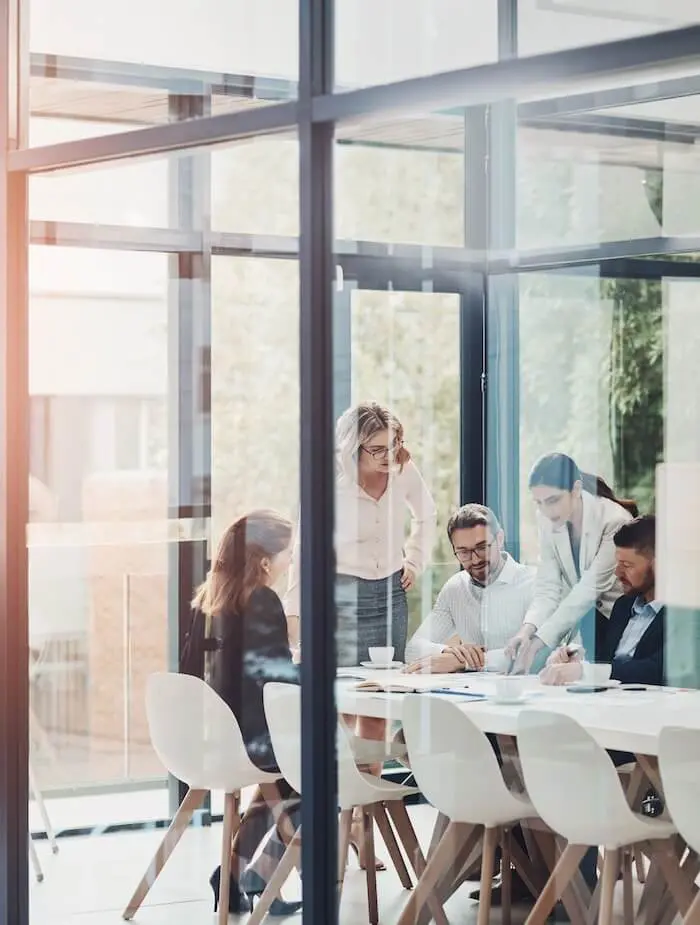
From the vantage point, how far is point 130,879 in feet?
12.8

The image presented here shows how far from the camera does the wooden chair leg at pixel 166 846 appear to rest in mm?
3760

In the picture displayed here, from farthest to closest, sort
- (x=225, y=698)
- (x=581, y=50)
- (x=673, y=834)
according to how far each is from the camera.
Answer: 1. (x=225, y=698)
2. (x=673, y=834)
3. (x=581, y=50)

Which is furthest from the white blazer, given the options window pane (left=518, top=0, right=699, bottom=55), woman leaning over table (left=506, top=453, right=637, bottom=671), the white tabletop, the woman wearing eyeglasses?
window pane (left=518, top=0, right=699, bottom=55)

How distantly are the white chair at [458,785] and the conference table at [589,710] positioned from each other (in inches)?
1.2

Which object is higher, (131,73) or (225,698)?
(131,73)

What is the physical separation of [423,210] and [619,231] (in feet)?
2.37

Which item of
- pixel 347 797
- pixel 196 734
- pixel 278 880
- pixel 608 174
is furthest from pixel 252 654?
pixel 608 174

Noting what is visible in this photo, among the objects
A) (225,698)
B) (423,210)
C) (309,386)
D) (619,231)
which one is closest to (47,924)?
(225,698)

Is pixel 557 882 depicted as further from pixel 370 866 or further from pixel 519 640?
pixel 519 640

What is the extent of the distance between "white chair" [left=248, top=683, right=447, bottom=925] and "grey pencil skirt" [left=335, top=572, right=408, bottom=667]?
160mm

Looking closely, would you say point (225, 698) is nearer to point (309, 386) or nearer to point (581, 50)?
point (309, 386)

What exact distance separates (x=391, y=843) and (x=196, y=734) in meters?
0.58

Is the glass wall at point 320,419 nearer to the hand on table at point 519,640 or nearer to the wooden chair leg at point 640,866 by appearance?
the hand on table at point 519,640

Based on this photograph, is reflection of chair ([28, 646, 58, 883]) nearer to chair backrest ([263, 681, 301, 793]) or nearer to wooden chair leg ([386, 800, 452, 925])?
chair backrest ([263, 681, 301, 793])
